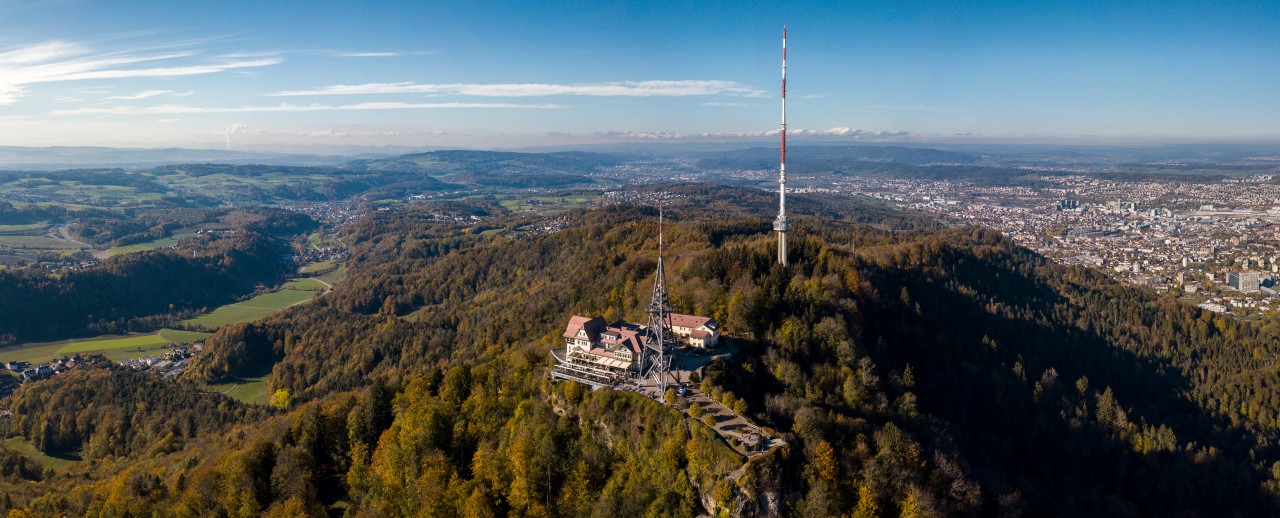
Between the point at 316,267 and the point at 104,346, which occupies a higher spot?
the point at 316,267

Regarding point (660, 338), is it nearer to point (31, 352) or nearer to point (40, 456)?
point (40, 456)

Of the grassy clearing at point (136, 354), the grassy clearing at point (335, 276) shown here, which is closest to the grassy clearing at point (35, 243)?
the grassy clearing at point (335, 276)

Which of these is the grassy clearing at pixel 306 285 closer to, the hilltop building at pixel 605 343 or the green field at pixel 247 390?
the green field at pixel 247 390

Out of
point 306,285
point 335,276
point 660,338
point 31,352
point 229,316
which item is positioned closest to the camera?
point 660,338

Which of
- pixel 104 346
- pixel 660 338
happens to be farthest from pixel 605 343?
pixel 104 346

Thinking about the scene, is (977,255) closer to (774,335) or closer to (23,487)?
(774,335)

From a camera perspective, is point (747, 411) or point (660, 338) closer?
point (747, 411)

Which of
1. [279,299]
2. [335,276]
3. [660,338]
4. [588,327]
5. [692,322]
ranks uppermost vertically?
[660,338]
